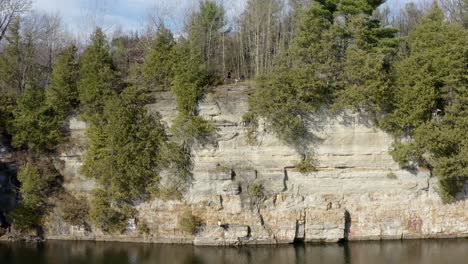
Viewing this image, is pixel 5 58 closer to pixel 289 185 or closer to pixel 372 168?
pixel 289 185

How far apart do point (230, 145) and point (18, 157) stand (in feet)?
43.4

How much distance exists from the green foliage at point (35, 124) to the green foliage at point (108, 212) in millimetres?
4598

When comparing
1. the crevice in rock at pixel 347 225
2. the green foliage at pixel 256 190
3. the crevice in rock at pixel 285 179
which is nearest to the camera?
the crevice in rock at pixel 347 225

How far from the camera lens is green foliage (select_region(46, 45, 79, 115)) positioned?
90.8ft

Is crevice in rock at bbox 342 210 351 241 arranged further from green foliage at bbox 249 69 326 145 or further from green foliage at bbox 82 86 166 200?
green foliage at bbox 82 86 166 200

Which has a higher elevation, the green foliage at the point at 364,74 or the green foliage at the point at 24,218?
the green foliage at the point at 364,74

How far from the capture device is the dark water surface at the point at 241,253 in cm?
2209

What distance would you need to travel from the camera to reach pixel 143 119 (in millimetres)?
27188

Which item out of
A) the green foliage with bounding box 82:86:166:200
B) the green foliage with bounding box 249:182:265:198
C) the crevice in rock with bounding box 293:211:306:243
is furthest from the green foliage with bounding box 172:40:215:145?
the crevice in rock with bounding box 293:211:306:243

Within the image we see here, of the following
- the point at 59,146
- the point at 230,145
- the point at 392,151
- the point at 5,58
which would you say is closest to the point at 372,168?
the point at 392,151

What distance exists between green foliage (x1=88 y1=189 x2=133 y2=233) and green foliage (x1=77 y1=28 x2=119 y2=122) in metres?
4.77

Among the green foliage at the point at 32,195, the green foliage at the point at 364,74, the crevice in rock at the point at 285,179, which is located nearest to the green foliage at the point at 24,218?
the green foliage at the point at 32,195

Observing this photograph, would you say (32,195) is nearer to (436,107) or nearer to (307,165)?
(307,165)

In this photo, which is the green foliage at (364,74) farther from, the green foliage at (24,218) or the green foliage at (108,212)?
the green foliage at (24,218)
